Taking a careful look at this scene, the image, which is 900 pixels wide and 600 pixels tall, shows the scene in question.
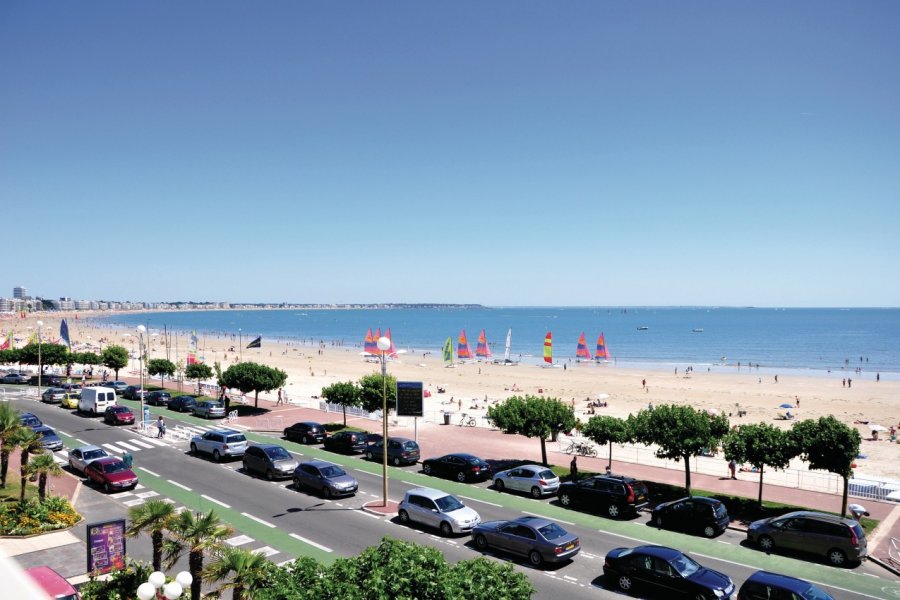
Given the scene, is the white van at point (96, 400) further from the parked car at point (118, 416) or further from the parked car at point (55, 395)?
the parked car at point (55, 395)

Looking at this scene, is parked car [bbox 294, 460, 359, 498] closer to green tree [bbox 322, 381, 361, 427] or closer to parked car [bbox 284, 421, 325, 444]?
parked car [bbox 284, 421, 325, 444]

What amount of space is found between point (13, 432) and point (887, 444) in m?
54.4

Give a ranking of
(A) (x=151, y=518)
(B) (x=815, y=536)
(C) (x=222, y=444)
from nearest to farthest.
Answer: (A) (x=151, y=518) < (B) (x=815, y=536) < (C) (x=222, y=444)

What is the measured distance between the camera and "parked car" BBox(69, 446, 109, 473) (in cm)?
2967

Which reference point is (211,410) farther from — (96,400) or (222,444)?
(222,444)

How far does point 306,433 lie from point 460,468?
12.9 meters

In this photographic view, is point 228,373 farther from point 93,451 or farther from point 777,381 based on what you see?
point 777,381

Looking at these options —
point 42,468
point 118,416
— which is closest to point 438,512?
point 42,468

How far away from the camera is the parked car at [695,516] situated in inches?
917

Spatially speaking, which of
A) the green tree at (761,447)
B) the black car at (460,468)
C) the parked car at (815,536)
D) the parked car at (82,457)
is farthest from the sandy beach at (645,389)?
the parked car at (82,457)

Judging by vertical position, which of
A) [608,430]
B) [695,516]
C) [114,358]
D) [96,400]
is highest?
[114,358]

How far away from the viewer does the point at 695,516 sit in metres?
23.6

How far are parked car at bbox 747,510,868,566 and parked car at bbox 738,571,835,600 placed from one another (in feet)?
18.4

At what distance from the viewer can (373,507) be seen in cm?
2612
